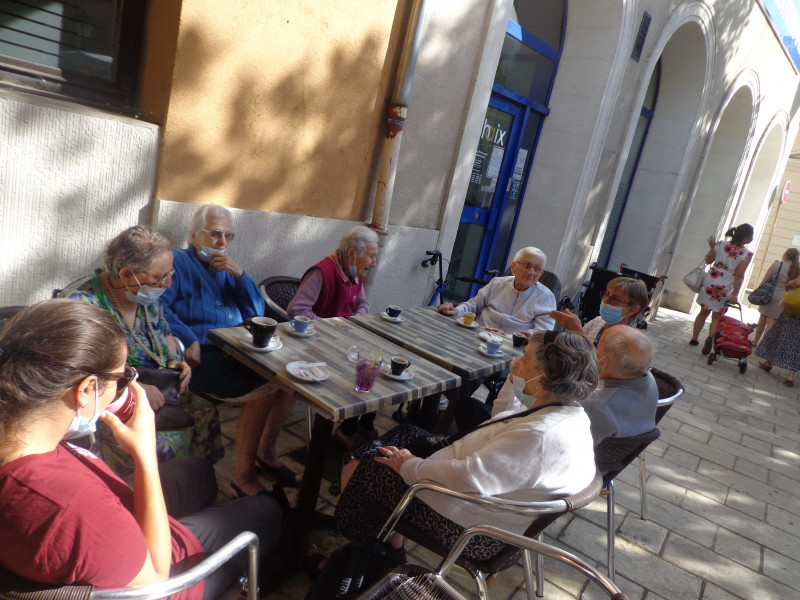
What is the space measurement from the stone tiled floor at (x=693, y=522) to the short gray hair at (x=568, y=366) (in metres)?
1.10

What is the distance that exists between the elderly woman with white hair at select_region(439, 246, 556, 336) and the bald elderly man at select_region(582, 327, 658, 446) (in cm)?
150

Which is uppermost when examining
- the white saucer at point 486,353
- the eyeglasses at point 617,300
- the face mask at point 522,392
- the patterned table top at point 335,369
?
the eyeglasses at point 617,300

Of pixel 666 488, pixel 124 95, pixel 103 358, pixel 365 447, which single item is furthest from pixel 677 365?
pixel 103 358

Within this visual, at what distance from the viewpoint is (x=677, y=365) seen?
7.18m

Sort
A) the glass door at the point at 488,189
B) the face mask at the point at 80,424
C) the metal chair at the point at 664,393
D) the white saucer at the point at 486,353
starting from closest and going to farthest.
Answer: the face mask at the point at 80,424, the metal chair at the point at 664,393, the white saucer at the point at 486,353, the glass door at the point at 488,189

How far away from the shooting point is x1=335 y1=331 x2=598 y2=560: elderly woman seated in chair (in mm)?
1750

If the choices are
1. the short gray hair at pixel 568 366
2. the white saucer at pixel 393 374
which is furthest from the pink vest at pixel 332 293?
the short gray hair at pixel 568 366

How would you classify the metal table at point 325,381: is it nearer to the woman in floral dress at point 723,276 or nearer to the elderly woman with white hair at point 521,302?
the elderly woman with white hair at point 521,302

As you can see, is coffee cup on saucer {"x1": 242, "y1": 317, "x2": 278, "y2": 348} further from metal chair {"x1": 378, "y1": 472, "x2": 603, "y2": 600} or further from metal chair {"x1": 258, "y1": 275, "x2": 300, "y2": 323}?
metal chair {"x1": 258, "y1": 275, "x2": 300, "y2": 323}

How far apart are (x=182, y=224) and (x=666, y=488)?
3423 millimetres

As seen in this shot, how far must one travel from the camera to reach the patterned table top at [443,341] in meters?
2.78

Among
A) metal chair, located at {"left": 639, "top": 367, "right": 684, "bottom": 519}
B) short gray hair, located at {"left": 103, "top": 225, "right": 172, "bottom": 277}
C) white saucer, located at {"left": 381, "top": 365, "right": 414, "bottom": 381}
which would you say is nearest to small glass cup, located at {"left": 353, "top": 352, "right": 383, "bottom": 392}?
white saucer, located at {"left": 381, "top": 365, "right": 414, "bottom": 381}

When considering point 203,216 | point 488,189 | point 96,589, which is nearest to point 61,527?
point 96,589

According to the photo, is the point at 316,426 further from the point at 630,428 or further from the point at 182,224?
the point at 182,224
